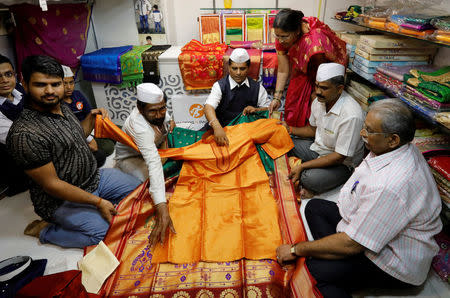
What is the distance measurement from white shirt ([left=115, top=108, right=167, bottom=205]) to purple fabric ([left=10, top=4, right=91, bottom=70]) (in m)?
1.53

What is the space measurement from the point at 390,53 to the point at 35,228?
2893 millimetres

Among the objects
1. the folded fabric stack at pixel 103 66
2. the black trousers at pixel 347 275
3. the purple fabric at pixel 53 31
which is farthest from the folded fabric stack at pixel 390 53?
the purple fabric at pixel 53 31

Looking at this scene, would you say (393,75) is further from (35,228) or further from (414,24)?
(35,228)

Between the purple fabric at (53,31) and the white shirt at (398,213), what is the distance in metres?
3.06

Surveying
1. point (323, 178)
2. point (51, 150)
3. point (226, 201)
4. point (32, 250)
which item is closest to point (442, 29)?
point (323, 178)

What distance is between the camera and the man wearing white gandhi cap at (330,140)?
1.85 metres

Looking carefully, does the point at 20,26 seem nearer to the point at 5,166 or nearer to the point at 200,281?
the point at 5,166

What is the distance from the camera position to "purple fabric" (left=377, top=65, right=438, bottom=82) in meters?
1.85

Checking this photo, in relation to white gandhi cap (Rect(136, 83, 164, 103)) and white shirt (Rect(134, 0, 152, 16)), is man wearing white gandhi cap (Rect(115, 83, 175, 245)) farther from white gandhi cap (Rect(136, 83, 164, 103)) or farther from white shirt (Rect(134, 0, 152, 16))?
white shirt (Rect(134, 0, 152, 16))

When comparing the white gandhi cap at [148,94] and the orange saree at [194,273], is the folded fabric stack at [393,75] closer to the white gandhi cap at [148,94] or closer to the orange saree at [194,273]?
the orange saree at [194,273]

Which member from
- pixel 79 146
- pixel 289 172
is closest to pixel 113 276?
pixel 79 146

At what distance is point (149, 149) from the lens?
1.87m

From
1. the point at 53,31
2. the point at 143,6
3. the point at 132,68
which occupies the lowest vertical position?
the point at 132,68

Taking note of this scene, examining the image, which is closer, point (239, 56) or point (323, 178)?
point (323, 178)
